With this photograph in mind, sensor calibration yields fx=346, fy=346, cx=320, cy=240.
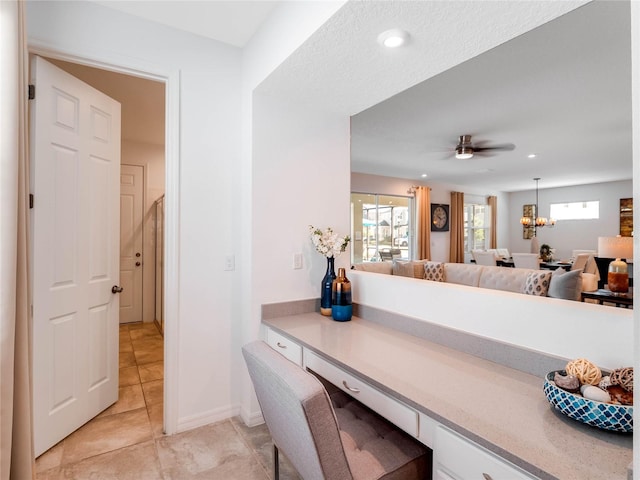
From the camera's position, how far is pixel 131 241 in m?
4.71

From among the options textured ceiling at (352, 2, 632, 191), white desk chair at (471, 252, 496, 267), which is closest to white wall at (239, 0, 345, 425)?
textured ceiling at (352, 2, 632, 191)

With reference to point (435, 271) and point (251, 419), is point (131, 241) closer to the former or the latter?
point (251, 419)

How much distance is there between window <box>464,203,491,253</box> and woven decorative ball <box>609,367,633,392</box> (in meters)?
8.90

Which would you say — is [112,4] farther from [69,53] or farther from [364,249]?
[364,249]

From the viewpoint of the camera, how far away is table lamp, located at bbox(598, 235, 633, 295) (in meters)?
2.01

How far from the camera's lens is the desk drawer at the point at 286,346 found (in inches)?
74.4

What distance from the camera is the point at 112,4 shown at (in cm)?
196

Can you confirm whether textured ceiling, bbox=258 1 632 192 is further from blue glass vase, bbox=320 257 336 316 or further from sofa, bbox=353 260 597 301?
sofa, bbox=353 260 597 301

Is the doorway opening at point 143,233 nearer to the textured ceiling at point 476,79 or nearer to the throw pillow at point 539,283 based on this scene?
the textured ceiling at point 476,79

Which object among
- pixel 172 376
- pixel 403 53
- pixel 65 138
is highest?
pixel 403 53

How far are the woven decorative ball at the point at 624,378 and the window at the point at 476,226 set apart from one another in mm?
8898

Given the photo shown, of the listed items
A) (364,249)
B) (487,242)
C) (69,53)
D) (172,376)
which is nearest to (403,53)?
(69,53)

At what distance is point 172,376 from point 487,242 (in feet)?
31.6

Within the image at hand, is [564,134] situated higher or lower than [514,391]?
higher
